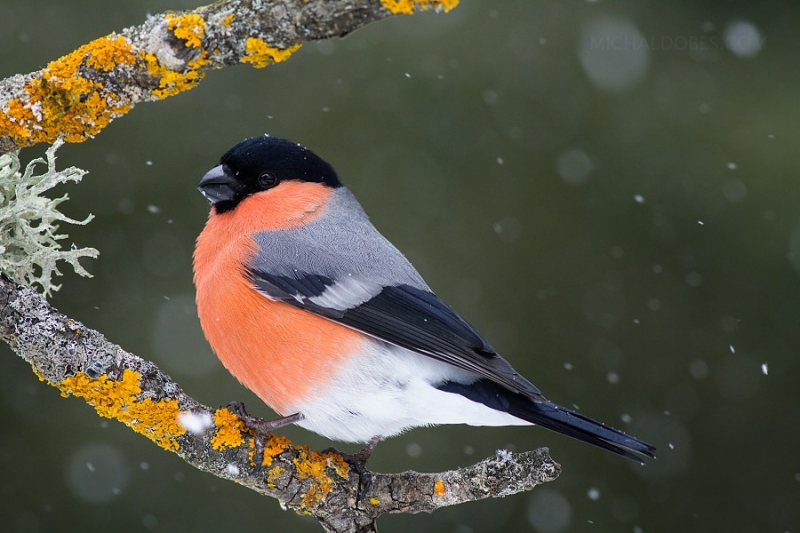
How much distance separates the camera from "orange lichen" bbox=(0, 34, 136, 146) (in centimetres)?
202

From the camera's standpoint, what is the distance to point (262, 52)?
6.16 feet

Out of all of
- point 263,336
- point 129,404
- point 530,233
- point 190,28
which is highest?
point 190,28

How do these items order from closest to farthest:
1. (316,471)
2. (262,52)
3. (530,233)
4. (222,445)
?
(262,52), (222,445), (316,471), (530,233)

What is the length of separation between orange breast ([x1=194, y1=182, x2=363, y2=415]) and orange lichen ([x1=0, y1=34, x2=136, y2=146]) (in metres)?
0.77

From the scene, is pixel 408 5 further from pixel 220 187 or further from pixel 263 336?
pixel 220 187

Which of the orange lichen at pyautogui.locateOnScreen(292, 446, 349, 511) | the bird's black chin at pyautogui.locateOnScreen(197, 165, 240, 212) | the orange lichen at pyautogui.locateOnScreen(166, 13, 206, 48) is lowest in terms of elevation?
the orange lichen at pyautogui.locateOnScreen(292, 446, 349, 511)

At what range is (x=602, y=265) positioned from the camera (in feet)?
14.5

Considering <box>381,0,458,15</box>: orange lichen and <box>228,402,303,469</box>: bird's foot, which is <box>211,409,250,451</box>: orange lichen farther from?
<box>381,0,458,15</box>: orange lichen

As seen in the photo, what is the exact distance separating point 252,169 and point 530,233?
1903 mm

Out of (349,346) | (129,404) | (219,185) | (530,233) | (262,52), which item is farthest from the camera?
(530,233)

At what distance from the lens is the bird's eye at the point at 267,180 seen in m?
2.98

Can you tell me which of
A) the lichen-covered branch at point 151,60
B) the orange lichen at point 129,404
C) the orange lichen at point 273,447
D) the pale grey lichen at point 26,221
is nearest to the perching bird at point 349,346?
the orange lichen at point 273,447

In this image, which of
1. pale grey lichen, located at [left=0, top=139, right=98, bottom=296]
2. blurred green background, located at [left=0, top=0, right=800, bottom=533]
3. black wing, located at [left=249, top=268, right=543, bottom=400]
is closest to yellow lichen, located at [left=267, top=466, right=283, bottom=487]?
black wing, located at [left=249, top=268, right=543, bottom=400]

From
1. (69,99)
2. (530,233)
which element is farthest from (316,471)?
(530,233)
